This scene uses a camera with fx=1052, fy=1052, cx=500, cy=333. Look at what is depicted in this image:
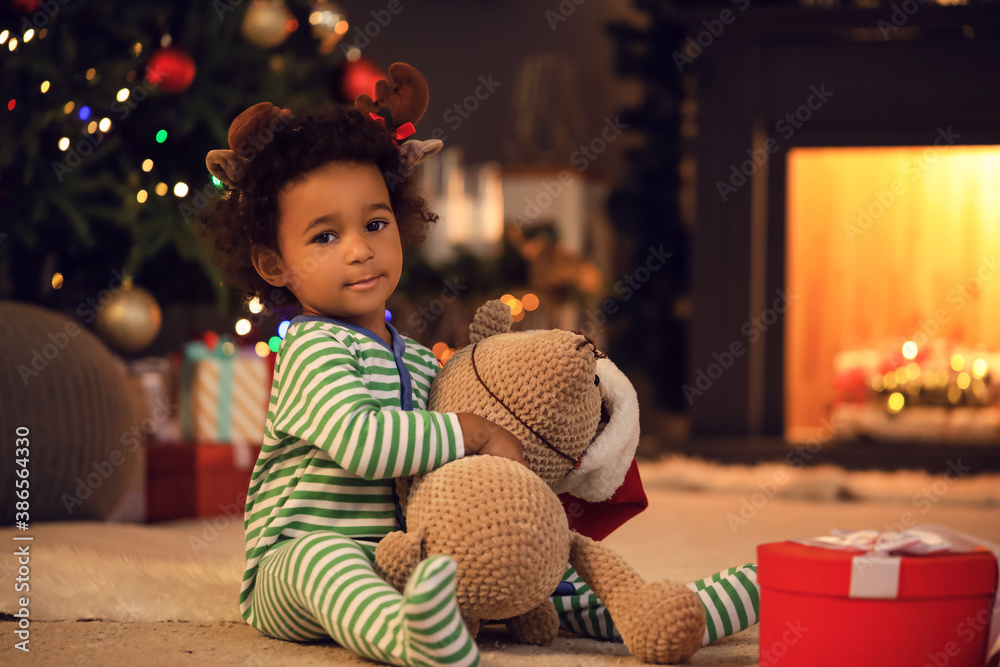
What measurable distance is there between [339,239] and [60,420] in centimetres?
95

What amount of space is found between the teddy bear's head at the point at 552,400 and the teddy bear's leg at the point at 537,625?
13 centimetres

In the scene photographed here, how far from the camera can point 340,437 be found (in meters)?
1.03

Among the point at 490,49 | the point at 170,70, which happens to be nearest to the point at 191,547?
the point at 170,70

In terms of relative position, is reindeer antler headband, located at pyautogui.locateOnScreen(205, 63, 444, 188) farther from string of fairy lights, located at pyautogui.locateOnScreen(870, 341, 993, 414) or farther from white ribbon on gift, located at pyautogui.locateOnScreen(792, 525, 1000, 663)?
string of fairy lights, located at pyautogui.locateOnScreen(870, 341, 993, 414)

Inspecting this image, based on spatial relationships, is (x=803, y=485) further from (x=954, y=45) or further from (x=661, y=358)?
(x=954, y=45)

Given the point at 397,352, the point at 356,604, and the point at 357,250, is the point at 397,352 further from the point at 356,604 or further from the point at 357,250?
the point at 356,604

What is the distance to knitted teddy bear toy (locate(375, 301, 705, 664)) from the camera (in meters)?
0.97

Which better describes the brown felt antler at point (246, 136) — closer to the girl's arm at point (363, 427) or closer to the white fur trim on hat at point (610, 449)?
the girl's arm at point (363, 427)

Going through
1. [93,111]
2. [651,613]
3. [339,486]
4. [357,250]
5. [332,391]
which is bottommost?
[651,613]

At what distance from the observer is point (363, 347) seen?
114 cm

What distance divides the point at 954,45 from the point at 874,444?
1.11 m

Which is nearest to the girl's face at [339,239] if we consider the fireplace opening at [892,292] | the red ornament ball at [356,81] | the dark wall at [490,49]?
the red ornament ball at [356,81]

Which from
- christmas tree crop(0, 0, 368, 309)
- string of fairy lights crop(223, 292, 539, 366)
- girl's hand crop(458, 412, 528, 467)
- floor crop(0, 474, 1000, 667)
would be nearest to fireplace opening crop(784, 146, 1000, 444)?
floor crop(0, 474, 1000, 667)

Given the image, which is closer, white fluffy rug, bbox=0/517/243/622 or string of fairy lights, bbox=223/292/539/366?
white fluffy rug, bbox=0/517/243/622
